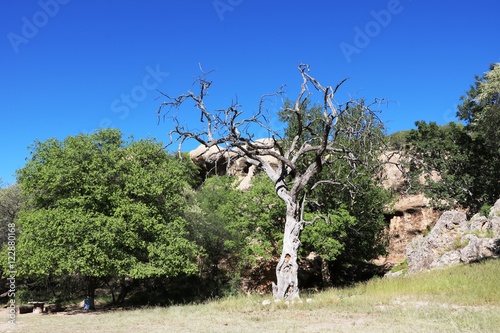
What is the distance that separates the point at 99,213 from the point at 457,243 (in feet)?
65.2

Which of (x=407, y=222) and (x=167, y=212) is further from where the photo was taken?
(x=407, y=222)

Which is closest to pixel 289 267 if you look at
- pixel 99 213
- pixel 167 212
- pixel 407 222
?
pixel 167 212

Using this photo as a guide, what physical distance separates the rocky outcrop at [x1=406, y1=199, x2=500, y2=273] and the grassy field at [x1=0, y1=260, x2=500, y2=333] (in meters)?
A: 5.21

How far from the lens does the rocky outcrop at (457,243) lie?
22875 millimetres

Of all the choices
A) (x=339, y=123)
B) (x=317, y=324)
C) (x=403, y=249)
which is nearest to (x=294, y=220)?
(x=339, y=123)

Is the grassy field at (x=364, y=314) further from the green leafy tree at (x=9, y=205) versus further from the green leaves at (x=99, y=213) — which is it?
the green leafy tree at (x=9, y=205)

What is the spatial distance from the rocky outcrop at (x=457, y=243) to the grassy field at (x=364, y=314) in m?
5.21

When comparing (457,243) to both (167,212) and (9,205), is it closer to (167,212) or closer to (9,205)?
(167,212)

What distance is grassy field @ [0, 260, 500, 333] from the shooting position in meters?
10.3

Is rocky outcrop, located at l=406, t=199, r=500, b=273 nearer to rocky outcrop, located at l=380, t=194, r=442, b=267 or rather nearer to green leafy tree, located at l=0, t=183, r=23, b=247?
rocky outcrop, located at l=380, t=194, r=442, b=267

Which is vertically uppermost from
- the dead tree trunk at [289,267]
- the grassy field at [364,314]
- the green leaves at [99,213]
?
the green leaves at [99,213]

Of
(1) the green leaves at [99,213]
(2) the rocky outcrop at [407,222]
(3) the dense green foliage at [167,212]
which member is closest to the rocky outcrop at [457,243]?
(3) the dense green foliage at [167,212]

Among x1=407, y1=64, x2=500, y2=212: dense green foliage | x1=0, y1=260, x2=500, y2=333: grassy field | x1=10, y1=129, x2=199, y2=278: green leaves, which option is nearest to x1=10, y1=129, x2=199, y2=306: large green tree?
x1=10, y1=129, x2=199, y2=278: green leaves

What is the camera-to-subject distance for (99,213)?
782 inches
